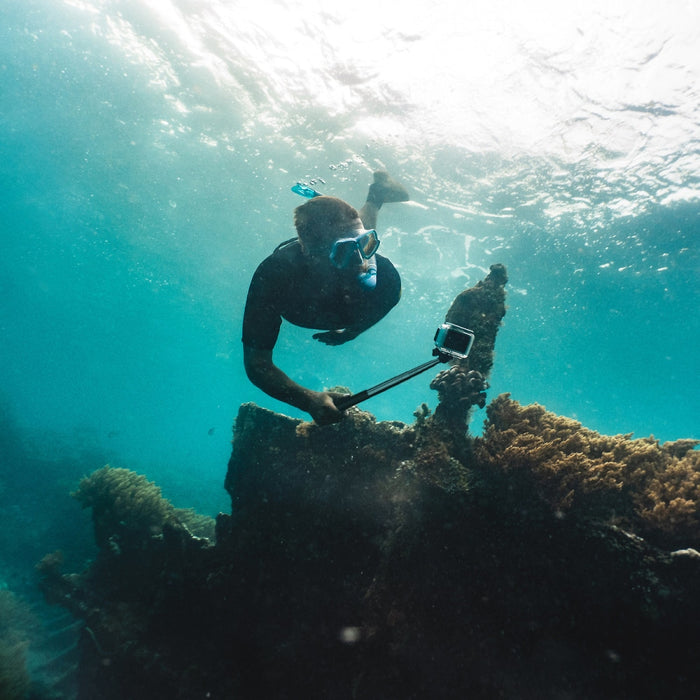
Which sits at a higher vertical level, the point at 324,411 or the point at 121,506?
the point at 324,411

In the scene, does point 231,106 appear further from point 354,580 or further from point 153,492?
point 354,580

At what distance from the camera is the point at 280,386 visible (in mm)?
2725

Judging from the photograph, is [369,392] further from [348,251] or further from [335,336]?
[335,336]

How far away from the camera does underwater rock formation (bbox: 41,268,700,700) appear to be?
10.1 feet

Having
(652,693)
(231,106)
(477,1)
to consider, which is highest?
(231,106)

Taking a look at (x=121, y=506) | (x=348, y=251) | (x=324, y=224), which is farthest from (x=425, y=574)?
(x=121, y=506)

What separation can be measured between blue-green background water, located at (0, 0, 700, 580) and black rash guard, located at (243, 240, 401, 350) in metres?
12.1

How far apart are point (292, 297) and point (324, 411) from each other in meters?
1.11

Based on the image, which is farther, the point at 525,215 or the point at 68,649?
the point at 525,215

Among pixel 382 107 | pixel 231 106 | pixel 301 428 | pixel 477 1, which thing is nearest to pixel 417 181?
pixel 382 107

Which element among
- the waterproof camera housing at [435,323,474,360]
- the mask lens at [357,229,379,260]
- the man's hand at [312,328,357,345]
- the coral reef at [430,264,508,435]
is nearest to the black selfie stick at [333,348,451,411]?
the waterproof camera housing at [435,323,474,360]

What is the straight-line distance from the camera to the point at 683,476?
4016 mm

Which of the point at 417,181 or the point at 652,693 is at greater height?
the point at 417,181

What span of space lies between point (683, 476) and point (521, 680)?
3049 millimetres
